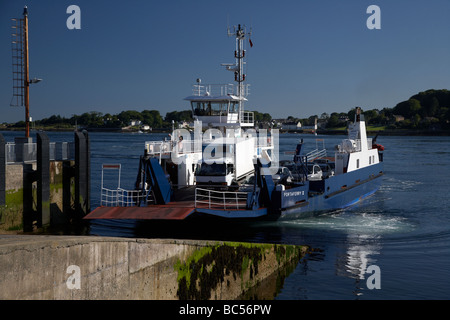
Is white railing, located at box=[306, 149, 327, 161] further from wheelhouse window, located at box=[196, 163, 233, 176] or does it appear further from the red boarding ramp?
the red boarding ramp

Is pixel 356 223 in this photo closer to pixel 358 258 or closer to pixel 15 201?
pixel 358 258

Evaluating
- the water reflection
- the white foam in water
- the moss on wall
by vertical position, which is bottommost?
the water reflection

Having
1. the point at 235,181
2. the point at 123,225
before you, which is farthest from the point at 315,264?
the point at 123,225

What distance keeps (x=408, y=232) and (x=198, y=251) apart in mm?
15206

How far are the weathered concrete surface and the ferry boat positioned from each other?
7420 mm

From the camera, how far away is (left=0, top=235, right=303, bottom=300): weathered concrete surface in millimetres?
6973

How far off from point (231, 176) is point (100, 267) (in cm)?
1422

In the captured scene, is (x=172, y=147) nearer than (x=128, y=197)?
No

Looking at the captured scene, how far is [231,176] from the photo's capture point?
2198 cm

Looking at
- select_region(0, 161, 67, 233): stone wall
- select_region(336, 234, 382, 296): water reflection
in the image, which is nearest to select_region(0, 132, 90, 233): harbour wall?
select_region(0, 161, 67, 233): stone wall

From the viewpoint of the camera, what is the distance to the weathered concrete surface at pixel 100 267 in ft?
22.9

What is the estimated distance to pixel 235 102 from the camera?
2781cm

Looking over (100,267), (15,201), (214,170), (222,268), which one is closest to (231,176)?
(214,170)
